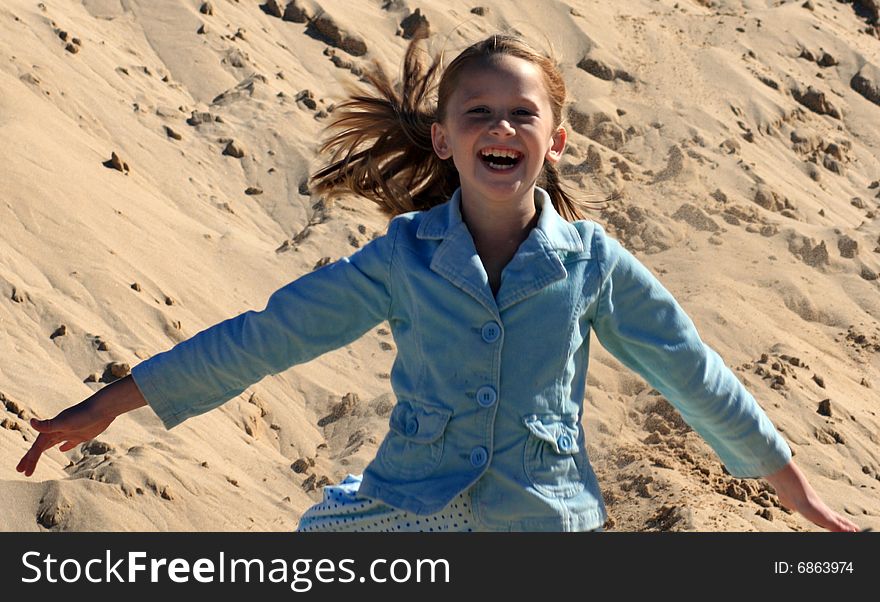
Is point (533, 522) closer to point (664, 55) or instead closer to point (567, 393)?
point (567, 393)

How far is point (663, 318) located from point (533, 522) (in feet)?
1.64

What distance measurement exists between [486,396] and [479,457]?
12 centimetres

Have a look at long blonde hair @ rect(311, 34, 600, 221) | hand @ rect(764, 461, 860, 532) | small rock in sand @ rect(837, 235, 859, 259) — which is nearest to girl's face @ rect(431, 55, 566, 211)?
long blonde hair @ rect(311, 34, 600, 221)

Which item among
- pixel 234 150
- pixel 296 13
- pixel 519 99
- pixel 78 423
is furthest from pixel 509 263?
pixel 296 13

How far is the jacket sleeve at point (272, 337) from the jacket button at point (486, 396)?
0.95 ft

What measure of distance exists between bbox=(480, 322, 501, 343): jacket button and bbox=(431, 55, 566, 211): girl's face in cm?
26

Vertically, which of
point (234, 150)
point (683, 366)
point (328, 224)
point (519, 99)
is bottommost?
point (328, 224)

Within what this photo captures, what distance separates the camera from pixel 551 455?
2.92 metres

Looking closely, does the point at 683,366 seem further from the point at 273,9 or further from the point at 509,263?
the point at 273,9

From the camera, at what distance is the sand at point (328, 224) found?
5406 mm

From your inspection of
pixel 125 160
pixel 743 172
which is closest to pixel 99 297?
pixel 125 160

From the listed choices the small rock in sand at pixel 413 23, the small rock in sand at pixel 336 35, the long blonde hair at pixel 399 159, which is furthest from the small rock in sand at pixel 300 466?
the small rock in sand at pixel 413 23

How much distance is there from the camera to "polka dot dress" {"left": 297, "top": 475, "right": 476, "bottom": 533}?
2.89m

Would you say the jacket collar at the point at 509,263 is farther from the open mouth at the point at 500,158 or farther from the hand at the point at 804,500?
the hand at the point at 804,500
